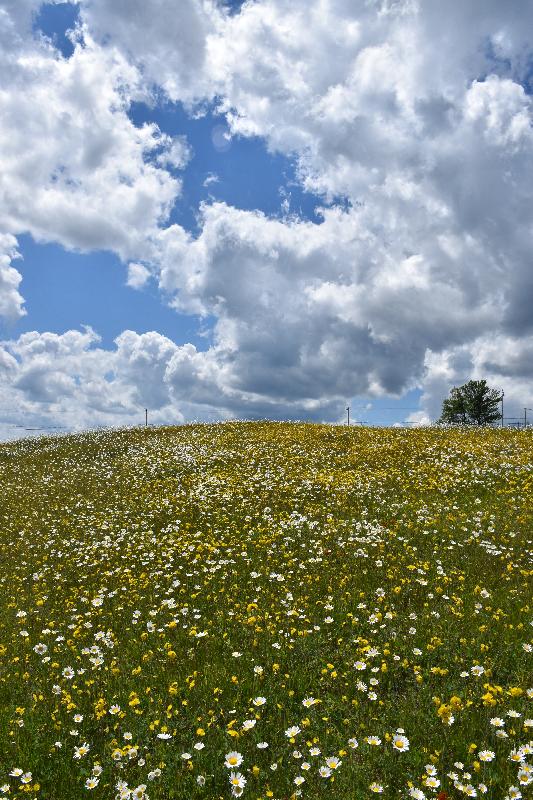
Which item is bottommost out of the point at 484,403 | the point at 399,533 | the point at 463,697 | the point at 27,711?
the point at 27,711

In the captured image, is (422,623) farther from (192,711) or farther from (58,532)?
(58,532)

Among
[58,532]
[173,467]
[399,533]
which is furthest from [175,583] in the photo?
[173,467]

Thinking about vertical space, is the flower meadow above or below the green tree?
below

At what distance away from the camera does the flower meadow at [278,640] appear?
624cm

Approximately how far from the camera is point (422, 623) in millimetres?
9383

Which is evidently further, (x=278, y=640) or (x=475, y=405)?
(x=475, y=405)

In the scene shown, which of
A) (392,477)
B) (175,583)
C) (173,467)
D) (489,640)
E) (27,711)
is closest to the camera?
(27,711)

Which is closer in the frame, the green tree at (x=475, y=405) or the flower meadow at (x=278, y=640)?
the flower meadow at (x=278, y=640)

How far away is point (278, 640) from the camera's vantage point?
30.5 ft

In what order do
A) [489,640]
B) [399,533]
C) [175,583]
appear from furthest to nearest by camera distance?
1. [399,533]
2. [175,583]
3. [489,640]

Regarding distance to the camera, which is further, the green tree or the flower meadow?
the green tree

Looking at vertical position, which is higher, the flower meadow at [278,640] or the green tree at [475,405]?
the green tree at [475,405]

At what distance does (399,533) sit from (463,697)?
23.9 feet

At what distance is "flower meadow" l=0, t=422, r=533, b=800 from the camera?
6.24m
